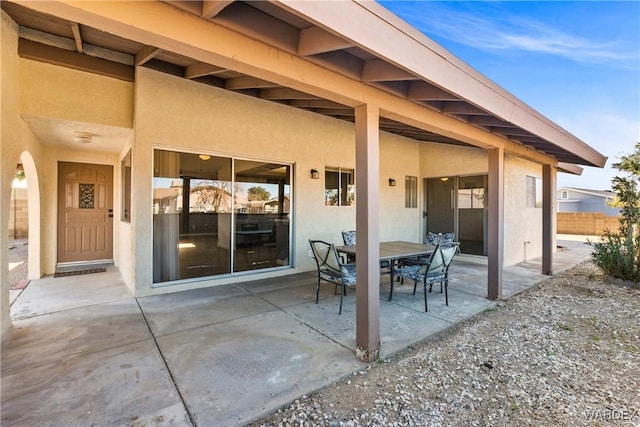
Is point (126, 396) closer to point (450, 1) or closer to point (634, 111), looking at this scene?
point (450, 1)

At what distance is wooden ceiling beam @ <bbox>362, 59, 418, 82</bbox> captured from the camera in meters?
2.48

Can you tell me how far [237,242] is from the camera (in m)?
5.43

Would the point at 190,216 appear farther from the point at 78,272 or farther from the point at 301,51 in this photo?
the point at 301,51

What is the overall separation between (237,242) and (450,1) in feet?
26.5

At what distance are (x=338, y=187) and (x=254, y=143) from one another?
2233 mm

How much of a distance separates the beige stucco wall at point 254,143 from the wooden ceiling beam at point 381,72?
3.26 meters

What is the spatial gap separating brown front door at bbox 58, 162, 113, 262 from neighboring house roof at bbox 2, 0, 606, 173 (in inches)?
125

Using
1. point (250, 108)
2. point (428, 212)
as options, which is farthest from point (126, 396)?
point (428, 212)

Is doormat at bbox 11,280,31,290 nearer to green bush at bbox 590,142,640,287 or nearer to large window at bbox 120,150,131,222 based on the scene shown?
large window at bbox 120,150,131,222

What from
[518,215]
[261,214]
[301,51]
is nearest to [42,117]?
[261,214]

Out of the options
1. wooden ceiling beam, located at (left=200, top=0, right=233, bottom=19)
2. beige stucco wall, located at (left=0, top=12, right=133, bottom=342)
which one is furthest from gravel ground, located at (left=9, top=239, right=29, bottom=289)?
wooden ceiling beam, located at (left=200, top=0, right=233, bottom=19)

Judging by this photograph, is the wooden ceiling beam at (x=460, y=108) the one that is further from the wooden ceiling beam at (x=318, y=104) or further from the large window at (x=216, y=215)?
the large window at (x=216, y=215)

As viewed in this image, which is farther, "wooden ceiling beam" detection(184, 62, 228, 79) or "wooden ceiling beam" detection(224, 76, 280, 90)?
"wooden ceiling beam" detection(224, 76, 280, 90)

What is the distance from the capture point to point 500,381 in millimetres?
2484
